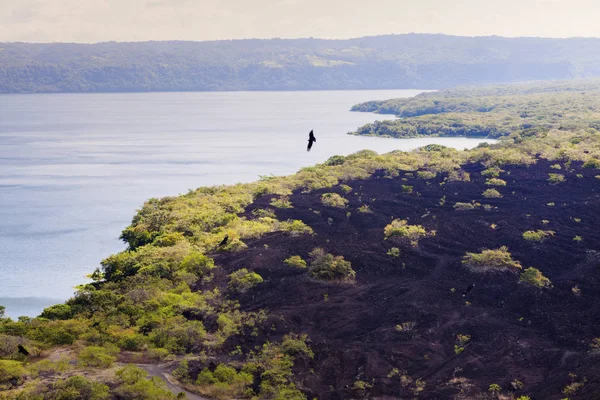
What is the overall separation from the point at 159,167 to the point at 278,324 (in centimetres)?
8568

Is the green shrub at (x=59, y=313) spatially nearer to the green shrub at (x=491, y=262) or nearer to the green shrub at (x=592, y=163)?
the green shrub at (x=491, y=262)

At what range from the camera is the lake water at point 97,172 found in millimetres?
59875

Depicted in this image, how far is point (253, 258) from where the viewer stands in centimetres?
4550

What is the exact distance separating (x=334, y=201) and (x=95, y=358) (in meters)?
34.7

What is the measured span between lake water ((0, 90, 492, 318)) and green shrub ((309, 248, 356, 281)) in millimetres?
19886

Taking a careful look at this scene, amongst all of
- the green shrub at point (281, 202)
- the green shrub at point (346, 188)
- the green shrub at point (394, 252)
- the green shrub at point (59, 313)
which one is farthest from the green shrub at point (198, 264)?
the green shrub at point (346, 188)

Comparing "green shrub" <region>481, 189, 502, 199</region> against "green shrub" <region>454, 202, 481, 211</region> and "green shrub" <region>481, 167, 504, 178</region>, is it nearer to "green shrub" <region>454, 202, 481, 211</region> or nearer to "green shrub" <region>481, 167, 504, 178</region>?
"green shrub" <region>454, 202, 481, 211</region>

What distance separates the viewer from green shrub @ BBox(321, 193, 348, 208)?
61.6 meters

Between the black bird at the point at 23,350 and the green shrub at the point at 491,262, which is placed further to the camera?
the green shrub at the point at 491,262

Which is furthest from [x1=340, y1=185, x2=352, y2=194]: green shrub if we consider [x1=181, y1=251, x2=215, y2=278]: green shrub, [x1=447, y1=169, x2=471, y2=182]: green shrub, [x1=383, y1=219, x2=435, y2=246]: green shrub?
[x1=181, y1=251, x2=215, y2=278]: green shrub

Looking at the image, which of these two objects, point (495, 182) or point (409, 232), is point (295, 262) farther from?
point (495, 182)

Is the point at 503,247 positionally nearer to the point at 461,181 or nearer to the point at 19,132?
the point at 461,181

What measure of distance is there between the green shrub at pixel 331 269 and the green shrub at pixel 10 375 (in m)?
19.1

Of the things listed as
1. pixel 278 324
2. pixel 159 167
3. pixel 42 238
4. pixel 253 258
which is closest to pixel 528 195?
pixel 253 258
